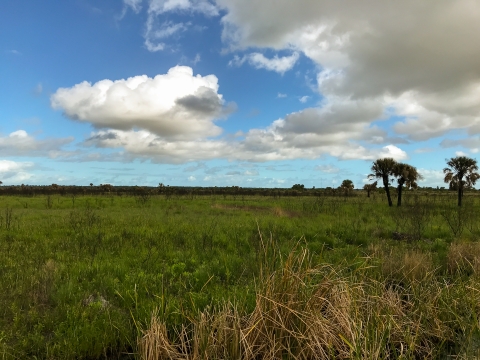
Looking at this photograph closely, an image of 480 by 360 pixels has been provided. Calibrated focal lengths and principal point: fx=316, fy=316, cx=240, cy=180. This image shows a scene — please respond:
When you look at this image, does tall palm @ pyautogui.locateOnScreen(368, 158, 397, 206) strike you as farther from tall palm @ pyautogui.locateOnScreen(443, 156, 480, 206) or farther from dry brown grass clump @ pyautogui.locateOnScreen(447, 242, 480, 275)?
dry brown grass clump @ pyautogui.locateOnScreen(447, 242, 480, 275)

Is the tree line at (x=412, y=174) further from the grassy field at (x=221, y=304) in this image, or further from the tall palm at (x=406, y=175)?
the grassy field at (x=221, y=304)

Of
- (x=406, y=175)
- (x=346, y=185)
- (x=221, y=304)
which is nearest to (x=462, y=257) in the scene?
(x=221, y=304)

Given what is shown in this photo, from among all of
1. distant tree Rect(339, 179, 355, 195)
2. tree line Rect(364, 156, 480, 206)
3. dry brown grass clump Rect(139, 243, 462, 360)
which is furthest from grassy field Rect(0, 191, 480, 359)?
distant tree Rect(339, 179, 355, 195)

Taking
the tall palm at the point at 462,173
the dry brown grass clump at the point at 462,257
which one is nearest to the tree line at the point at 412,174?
the tall palm at the point at 462,173

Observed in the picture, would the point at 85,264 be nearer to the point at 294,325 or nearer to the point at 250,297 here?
the point at 250,297

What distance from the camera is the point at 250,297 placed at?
5.29 m

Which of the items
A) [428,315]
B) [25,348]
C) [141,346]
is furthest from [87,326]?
[428,315]

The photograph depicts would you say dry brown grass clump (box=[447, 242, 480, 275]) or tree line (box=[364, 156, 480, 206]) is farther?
tree line (box=[364, 156, 480, 206])

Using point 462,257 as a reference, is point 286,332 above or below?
below

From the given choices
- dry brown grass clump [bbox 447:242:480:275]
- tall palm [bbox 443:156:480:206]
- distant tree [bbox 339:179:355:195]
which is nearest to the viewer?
dry brown grass clump [bbox 447:242:480:275]

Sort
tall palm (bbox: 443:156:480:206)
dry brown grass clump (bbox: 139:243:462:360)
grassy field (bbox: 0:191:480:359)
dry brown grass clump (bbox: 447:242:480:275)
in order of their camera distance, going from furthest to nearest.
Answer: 1. tall palm (bbox: 443:156:480:206)
2. dry brown grass clump (bbox: 447:242:480:275)
3. grassy field (bbox: 0:191:480:359)
4. dry brown grass clump (bbox: 139:243:462:360)

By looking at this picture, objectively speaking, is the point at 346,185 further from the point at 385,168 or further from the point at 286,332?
the point at 286,332

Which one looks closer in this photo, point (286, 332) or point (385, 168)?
point (286, 332)

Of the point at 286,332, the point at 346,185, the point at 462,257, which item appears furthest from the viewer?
the point at 346,185
